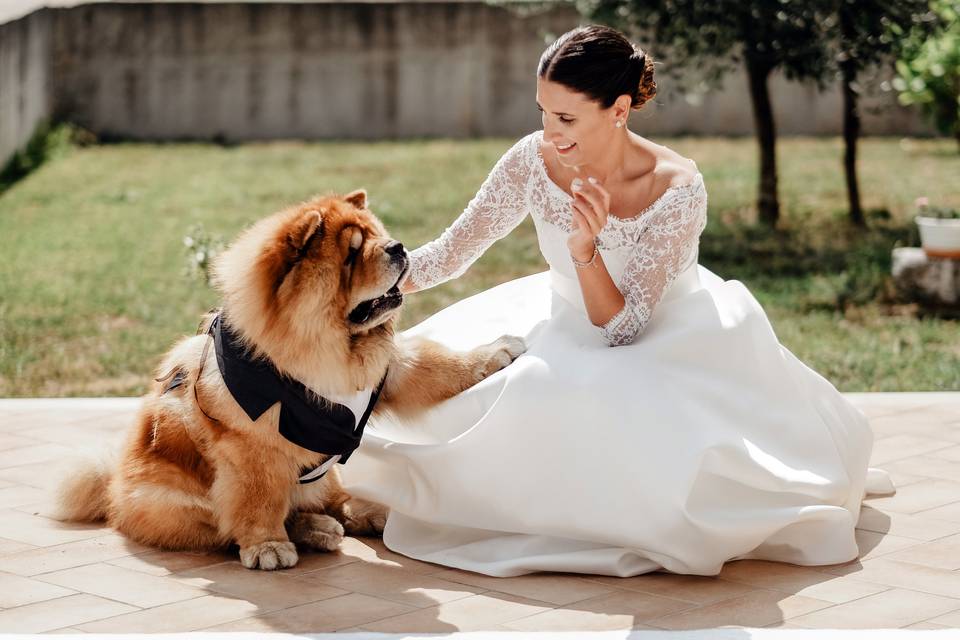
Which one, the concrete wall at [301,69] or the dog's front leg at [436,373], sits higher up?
the concrete wall at [301,69]

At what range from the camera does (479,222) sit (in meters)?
4.12

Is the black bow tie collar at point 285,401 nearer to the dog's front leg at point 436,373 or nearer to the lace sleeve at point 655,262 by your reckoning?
the dog's front leg at point 436,373

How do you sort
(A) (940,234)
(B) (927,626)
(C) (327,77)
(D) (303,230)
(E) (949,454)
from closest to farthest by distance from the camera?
1. (B) (927,626)
2. (D) (303,230)
3. (E) (949,454)
4. (A) (940,234)
5. (C) (327,77)

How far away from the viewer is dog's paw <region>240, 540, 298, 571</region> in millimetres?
3604

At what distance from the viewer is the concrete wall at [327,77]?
13.8 meters

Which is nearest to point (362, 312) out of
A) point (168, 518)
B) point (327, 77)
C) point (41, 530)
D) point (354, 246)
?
point (354, 246)

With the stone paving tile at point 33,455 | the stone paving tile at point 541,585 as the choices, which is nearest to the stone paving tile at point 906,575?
the stone paving tile at point 541,585

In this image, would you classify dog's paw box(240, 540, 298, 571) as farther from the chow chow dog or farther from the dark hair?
the dark hair

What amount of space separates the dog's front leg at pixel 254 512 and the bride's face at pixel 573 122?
1.28 m

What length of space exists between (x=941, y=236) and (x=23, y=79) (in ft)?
28.6

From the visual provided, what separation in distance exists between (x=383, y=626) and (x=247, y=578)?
1.89 ft

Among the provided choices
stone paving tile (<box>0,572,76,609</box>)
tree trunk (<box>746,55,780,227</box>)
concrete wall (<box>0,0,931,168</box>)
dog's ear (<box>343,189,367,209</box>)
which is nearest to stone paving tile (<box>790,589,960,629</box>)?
dog's ear (<box>343,189,367,209</box>)

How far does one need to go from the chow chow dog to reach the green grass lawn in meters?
2.37

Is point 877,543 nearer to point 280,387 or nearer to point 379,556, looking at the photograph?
point 379,556
